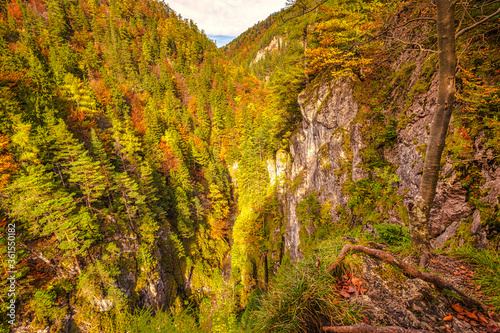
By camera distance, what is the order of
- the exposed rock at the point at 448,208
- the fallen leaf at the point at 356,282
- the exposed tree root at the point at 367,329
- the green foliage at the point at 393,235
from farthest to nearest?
1. the exposed rock at the point at 448,208
2. the green foliage at the point at 393,235
3. the fallen leaf at the point at 356,282
4. the exposed tree root at the point at 367,329

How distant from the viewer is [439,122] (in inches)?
121

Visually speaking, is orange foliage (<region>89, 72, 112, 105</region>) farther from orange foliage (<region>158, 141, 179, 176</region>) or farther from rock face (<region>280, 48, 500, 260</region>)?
rock face (<region>280, 48, 500, 260</region>)

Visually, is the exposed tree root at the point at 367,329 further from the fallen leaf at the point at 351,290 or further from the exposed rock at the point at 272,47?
the exposed rock at the point at 272,47

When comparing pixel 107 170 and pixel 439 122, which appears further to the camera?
pixel 107 170

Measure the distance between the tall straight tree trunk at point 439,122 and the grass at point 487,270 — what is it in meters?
0.64

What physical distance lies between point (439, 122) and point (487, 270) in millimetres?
2436

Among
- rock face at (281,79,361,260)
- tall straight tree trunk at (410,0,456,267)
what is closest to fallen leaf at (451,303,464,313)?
tall straight tree trunk at (410,0,456,267)

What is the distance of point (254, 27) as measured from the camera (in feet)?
536

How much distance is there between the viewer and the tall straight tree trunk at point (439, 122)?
2840mm

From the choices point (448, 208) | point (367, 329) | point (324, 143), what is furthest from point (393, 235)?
point (324, 143)

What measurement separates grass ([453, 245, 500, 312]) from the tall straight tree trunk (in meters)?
0.64

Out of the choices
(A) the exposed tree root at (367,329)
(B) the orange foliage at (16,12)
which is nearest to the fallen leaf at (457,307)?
(A) the exposed tree root at (367,329)

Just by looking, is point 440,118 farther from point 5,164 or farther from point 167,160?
point 167,160

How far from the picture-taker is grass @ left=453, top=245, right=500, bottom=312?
2.34 m
